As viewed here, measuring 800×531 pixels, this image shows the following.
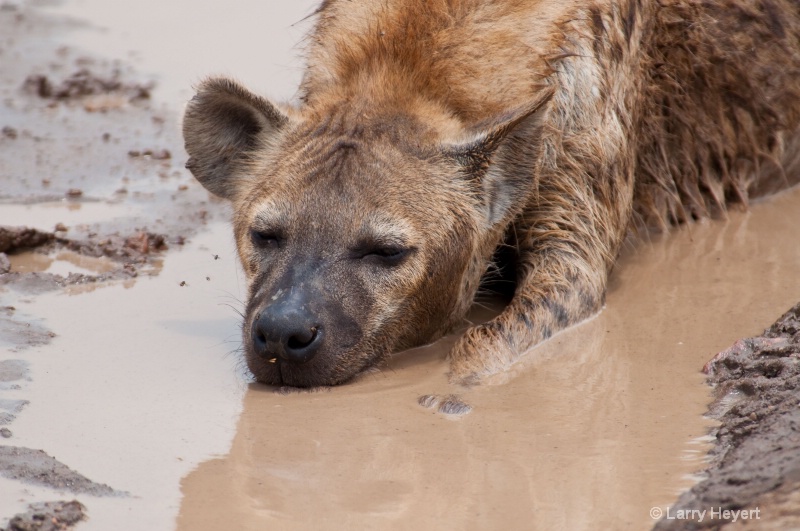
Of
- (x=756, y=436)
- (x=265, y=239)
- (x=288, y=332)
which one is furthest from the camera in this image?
(x=265, y=239)

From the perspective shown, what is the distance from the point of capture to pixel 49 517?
300 centimetres

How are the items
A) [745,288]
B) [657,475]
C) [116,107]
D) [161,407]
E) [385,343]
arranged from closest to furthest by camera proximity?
[657,475]
[161,407]
[385,343]
[745,288]
[116,107]

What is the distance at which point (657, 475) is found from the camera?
3.28 metres

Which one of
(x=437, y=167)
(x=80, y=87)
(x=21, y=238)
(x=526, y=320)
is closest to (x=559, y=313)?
(x=526, y=320)

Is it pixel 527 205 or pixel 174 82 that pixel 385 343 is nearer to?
pixel 527 205

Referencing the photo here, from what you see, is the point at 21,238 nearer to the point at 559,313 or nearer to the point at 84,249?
the point at 84,249

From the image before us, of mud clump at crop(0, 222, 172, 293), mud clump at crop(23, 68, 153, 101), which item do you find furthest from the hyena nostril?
mud clump at crop(23, 68, 153, 101)

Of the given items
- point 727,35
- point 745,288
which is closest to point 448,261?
point 745,288

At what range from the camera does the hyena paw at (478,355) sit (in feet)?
13.4

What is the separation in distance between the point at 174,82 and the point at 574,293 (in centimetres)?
374

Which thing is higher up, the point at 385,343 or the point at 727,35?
the point at 727,35

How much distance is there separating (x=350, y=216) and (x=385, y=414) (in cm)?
66

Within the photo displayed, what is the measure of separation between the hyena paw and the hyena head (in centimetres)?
17

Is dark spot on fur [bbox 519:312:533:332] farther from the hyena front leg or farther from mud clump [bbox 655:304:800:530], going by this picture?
mud clump [bbox 655:304:800:530]
